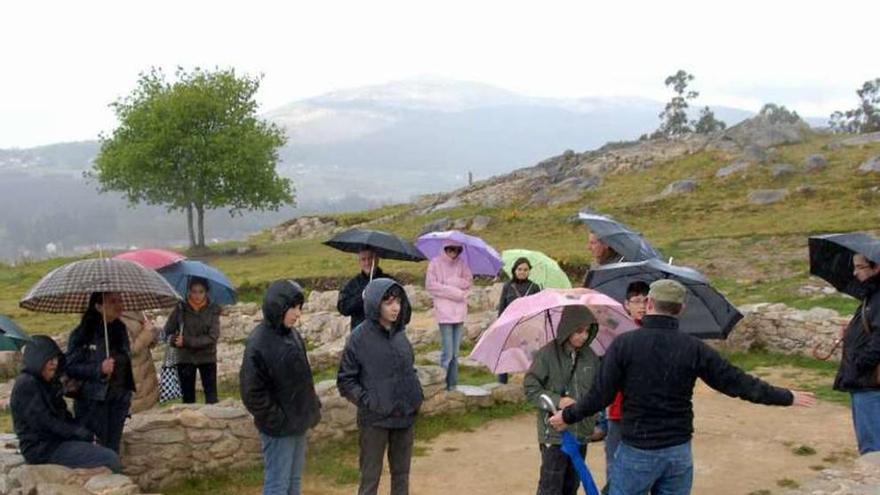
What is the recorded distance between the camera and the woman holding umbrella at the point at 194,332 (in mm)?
9383

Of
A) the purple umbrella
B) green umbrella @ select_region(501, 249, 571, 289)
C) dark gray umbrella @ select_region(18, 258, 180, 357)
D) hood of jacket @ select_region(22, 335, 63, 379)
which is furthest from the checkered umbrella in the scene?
green umbrella @ select_region(501, 249, 571, 289)

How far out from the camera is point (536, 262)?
36.1 ft

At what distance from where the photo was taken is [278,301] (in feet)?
19.6

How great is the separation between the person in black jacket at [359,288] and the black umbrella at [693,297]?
301cm

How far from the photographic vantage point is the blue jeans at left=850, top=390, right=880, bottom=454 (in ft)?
21.0

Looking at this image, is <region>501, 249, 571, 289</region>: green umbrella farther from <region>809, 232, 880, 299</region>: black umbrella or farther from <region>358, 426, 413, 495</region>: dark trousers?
<region>358, 426, 413, 495</region>: dark trousers

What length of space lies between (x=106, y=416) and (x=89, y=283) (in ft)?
4.44

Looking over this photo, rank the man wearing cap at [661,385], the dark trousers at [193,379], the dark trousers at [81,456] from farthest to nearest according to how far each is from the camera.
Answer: the dark trousers at [193,379], the dark trousers at [81,456], the man wearing cap at [661,385]

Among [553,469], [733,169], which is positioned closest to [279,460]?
[553,469]

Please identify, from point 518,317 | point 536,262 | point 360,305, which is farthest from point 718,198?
point 518,317

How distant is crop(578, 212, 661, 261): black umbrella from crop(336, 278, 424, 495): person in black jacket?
8.38ft

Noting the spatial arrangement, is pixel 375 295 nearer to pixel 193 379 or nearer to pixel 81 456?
pixel 81 456

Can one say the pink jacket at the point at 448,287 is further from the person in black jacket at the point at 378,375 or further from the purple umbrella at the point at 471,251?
the person in black jacket at the point at 378,375

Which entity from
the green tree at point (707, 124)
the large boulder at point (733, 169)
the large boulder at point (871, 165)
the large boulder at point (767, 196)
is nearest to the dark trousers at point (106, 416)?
the large boulder at point (767, 196)
